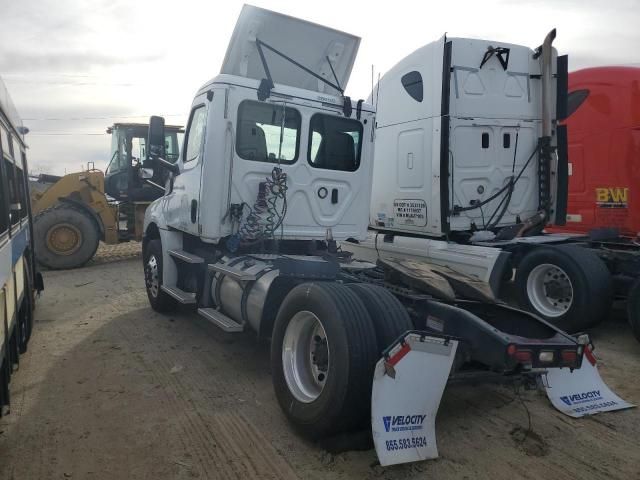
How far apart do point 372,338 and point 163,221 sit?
4159 millimetres

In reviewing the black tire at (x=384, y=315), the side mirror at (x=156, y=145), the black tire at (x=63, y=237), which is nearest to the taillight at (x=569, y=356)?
the black tire at (x=384, y=315)

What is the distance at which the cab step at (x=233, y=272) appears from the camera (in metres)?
4.62

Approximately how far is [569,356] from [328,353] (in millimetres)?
1511

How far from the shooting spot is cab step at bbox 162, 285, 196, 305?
223 inches

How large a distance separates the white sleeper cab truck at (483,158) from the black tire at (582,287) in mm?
213

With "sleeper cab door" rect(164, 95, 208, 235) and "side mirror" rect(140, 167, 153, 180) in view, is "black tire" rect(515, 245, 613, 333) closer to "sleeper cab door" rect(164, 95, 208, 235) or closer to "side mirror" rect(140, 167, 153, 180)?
"sleeper cab door" rect(164, 95, 208, 235)

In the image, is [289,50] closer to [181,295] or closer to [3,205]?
[181,295]

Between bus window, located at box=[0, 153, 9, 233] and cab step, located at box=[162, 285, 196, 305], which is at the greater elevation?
bus window, located at box=[0, 153, 9, 233]

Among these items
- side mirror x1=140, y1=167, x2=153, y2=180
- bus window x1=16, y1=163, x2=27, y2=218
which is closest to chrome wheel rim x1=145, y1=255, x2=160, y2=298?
side mirror x1=140, y1=167, x2=153, y2=180

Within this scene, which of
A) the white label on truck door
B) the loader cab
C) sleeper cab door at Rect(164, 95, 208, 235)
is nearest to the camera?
sleeper cab door at Rect(164, 95, 208, 235)

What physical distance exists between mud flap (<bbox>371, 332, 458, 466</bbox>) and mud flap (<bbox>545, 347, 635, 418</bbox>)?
4.33ft

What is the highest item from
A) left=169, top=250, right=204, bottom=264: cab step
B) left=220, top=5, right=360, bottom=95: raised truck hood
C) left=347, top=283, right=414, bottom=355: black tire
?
left=220, top=5, right=360, bottom=95: raised truck hood

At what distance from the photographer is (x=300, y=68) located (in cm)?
580

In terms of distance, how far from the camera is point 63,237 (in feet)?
35.2
